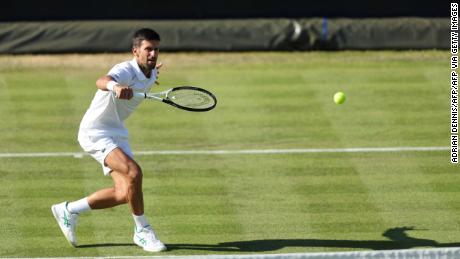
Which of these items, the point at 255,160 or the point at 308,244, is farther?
the point at 255,160

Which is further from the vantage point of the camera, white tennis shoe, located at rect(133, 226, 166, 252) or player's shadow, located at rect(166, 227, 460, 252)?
player's shadow, located at rect(166, 227, 460, 252)

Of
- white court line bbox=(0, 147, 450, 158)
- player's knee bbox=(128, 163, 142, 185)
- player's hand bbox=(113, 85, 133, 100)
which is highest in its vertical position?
white court line bbox=(0, 147, 450, 158)

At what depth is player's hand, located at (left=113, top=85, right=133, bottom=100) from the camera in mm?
8836

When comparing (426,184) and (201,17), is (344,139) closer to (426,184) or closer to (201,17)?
(426,184)

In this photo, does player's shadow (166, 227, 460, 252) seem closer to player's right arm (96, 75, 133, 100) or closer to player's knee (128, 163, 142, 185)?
player's knee (128, 163, 142, 185)

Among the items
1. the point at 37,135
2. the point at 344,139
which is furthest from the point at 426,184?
the point at 37,135

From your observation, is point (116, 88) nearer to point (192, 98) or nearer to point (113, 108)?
point (113, 108)

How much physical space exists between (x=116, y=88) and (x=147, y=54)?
0.74m

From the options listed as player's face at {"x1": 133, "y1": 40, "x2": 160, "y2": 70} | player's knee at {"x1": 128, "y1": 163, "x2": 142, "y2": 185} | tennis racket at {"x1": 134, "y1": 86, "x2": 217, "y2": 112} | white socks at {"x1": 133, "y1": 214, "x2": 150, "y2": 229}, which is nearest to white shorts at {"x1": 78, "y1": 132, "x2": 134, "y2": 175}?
player's knee at {"x1": 128, "y1": 163, "x2": 142, "y2": 185}

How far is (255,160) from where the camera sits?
12.7m

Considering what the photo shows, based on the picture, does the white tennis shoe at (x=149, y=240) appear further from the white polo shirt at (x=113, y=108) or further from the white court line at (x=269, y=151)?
the white court line at (x=269, y=151)

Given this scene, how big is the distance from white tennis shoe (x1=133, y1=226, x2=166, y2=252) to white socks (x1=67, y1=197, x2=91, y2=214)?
0.56 metres

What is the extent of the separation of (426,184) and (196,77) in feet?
17.7

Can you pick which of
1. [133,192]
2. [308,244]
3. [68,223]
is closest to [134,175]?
[133,192]
